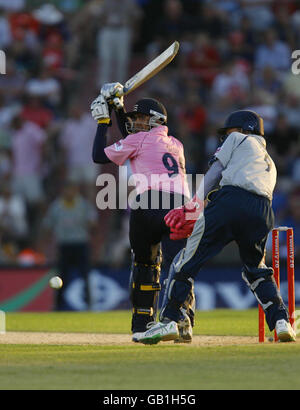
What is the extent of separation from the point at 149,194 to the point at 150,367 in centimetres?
213

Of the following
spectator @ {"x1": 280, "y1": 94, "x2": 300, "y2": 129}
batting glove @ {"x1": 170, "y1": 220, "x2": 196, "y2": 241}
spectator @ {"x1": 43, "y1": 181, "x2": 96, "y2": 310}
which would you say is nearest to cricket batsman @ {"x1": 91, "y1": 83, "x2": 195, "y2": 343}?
batting glove @ {"x1": 170, "y1": 220, "x2": 196, "y2": 241}

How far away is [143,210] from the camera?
26.9ft

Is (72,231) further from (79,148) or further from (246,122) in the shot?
(246,122)

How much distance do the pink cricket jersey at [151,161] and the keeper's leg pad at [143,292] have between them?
0.71m

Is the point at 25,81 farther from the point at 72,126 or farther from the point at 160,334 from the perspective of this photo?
the point at 160,334

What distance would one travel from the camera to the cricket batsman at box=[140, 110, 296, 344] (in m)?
7.48

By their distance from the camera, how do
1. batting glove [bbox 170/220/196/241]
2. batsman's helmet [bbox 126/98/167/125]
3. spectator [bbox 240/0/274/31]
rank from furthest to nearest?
spectator [bbox 240/0/274/31] → batsman's helmet [bbox 126/98/167/125] → batting glove [bbox 170/220/196/241]

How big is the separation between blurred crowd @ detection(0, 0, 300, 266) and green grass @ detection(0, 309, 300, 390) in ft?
22.6

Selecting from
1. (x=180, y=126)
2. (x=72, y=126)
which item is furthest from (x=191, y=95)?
(x=72, y=126)

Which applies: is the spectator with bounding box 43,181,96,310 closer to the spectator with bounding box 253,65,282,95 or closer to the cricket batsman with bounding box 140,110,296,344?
the spectator with bounding box 253,65,282,95

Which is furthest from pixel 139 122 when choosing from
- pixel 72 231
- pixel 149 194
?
pixel 72 231

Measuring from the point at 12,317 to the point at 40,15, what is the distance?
751cm

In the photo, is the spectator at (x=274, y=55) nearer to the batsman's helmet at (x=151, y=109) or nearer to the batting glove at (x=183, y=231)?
the batsman's helmet at (x=151, y=109)

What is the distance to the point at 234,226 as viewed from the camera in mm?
7477
